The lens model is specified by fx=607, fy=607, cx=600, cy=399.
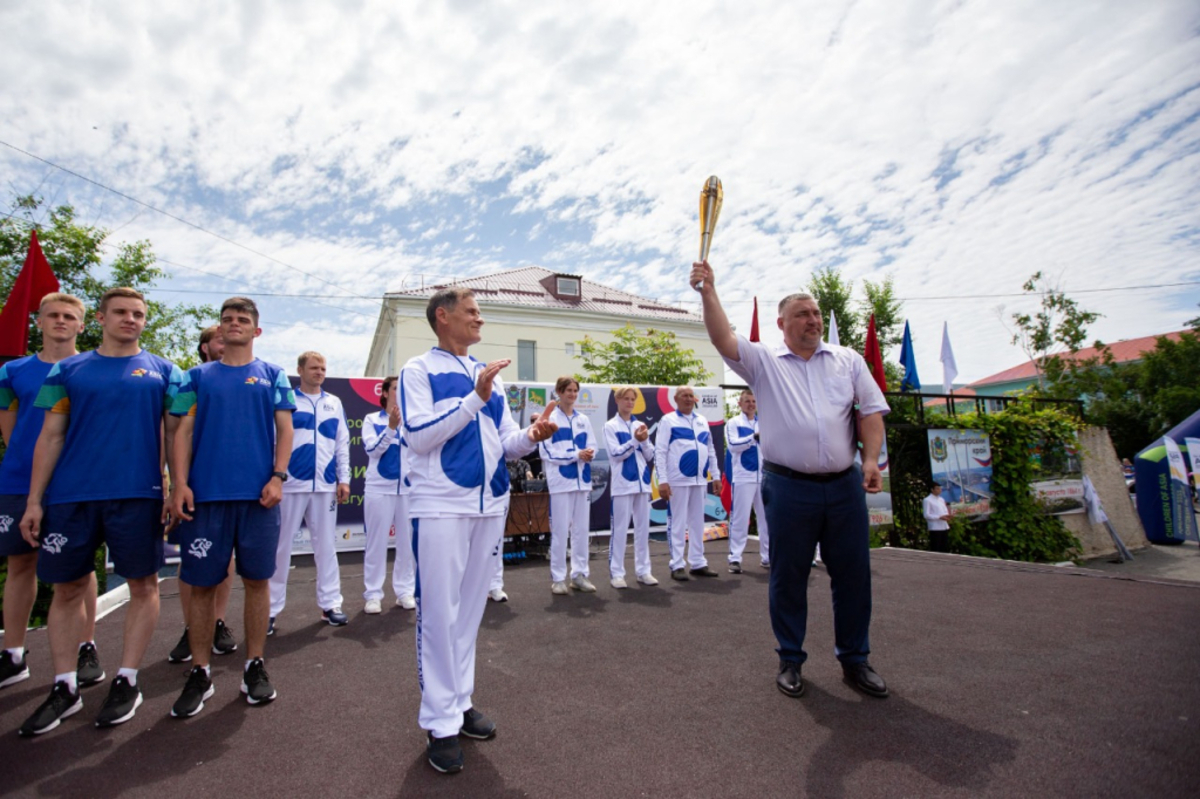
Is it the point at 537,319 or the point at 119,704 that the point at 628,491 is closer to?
the point at 119,704

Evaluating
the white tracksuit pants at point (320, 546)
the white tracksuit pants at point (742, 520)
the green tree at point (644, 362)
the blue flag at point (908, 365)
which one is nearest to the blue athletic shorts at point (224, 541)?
the white tracksuit pants at point (320, 546)

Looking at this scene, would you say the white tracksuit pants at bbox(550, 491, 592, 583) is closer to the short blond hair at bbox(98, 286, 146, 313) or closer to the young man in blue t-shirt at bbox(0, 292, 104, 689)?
the young man in blue t-shirt at bbox(0, 292, 104, 689)

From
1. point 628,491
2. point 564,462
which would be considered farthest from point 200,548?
point 628,491

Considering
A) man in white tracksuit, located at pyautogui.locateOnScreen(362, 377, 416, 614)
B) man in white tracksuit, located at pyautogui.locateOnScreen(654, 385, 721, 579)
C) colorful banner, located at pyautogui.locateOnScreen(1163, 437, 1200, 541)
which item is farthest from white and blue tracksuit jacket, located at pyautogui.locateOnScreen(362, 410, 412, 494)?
colorful banner, located at pyautogui.locateOnScreen(1163, 437, 1200, 541)

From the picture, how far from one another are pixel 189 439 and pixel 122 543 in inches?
23.6

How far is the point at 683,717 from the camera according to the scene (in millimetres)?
3018

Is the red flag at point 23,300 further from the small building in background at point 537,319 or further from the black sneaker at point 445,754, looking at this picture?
the small building in background at point 537,319

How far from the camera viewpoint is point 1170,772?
2.39m

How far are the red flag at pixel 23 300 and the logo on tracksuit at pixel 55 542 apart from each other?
8.36 feet

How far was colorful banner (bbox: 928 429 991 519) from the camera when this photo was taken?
1112 cm

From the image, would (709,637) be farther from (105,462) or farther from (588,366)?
(588,366)

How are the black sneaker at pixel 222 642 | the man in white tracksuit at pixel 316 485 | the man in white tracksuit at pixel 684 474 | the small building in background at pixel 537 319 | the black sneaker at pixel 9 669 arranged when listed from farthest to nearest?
the small building in background at pixel 537 319, the man in white tracksuit at pixel 684 474, the man in white tracksuit at pixel 316 485, the black sneaker at pixel 222 642, the black sneaker at pixel 9 669

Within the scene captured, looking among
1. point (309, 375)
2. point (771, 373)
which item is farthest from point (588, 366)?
point (771, 373)

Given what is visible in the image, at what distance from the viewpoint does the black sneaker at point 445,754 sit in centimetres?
251
